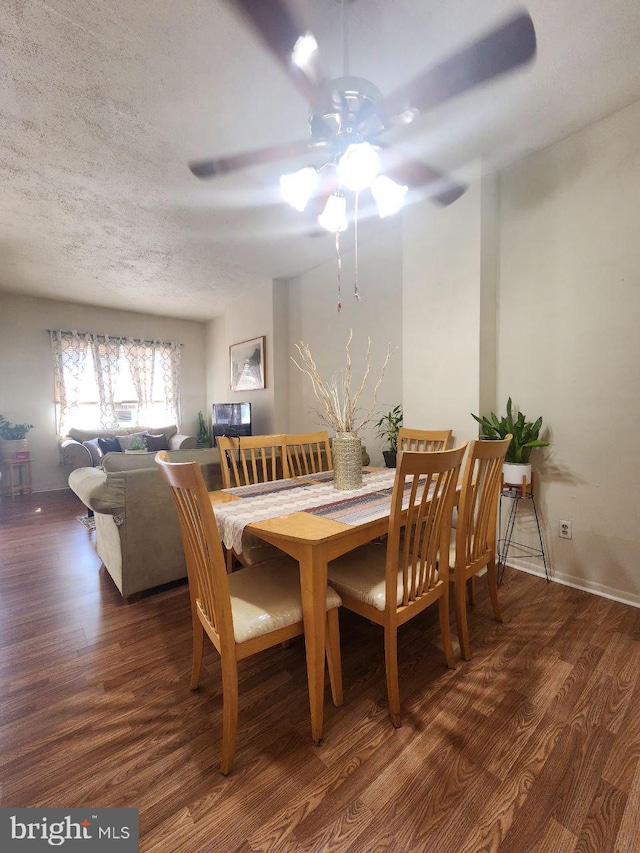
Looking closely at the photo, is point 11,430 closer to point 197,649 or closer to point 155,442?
point 155,442

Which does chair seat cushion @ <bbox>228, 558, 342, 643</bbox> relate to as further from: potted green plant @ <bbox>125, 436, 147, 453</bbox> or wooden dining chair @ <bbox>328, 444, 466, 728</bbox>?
potted green plant @ <bbox>125, 436, 147, 453</bbox>

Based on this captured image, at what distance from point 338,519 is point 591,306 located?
2.05 meters

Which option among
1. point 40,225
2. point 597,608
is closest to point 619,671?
point 597,608

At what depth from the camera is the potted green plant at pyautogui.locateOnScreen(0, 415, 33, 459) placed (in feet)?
15.9

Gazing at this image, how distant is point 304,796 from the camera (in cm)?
104

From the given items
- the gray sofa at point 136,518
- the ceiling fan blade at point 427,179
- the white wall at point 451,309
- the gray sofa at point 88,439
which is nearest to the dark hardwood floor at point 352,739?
the gray sofa at point 136,518

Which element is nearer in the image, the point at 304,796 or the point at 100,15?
the point at 304,796

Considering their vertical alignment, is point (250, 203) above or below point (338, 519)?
above

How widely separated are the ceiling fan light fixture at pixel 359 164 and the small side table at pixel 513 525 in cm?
189

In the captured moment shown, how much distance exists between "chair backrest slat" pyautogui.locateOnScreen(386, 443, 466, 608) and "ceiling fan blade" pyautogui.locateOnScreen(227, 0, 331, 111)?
4.77 feet

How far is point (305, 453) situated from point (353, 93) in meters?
1.87

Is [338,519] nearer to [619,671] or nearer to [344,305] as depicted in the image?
[619,671]

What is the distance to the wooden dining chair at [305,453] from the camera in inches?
92.2

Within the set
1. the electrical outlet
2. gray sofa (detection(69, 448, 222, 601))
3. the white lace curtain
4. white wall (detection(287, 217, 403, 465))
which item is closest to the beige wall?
the white lace curtain
